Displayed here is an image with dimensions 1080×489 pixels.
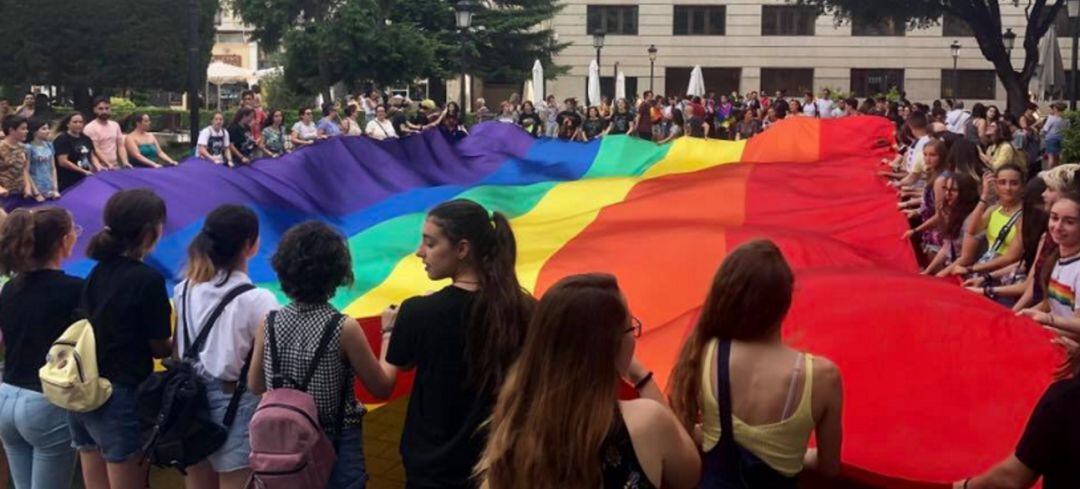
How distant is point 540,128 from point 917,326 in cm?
1818

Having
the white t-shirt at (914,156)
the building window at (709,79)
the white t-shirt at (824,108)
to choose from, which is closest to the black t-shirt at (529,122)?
the white t-shirt at (824,108)

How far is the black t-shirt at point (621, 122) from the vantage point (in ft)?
80.7

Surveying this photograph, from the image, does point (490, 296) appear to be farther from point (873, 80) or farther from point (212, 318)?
point (873, 80)

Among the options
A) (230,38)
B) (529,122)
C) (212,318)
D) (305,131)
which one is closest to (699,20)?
(529,122)

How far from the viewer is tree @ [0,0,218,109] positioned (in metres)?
32.6

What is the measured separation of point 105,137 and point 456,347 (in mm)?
9893

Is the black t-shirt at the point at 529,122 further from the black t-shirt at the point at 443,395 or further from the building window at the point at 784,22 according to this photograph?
the building window at the point at 784,22

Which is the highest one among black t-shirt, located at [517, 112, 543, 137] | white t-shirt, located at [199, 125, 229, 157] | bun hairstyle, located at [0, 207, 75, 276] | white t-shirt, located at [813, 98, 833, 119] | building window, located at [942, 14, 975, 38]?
building window, located at [942, 14, 975, 38]

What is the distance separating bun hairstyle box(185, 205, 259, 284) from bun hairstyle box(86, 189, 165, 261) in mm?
319

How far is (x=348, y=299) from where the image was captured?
651 cm

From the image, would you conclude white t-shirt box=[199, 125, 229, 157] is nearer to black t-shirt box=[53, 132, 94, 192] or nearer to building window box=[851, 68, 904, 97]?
black t-shirt box=[53, 132, 94, 192]

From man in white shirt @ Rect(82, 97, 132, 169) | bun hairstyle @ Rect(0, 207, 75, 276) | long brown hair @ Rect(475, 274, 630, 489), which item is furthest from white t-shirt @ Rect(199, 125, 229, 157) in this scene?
long brown hair @ Rect(475, 274, 630, 489)

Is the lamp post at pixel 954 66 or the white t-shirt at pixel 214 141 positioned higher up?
the lamp post at pixel 954 66

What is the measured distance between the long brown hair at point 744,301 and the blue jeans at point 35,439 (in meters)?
2.79
